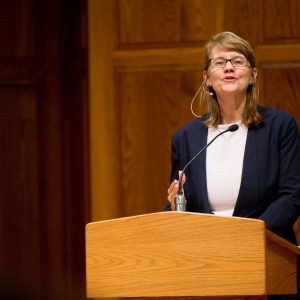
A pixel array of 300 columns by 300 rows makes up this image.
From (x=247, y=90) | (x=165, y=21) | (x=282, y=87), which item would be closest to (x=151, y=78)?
(x=165, y=21)

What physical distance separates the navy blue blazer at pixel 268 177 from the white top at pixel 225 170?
0.08 ft

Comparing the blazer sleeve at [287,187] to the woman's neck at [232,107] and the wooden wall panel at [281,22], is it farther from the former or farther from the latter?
the wooden wall panel at [281,22]

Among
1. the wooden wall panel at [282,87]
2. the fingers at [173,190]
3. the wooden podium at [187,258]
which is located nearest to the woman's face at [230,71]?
the fingers at [173,190]

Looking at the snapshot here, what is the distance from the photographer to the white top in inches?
112

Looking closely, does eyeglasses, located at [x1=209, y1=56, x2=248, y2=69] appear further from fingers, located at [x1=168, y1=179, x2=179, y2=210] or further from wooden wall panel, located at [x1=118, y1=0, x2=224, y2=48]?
wooden wall panel, located at [x1=118, y1=0, x2=224, y2=48]

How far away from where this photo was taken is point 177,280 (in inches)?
89.4

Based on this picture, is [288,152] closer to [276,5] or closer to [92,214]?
[276,5]

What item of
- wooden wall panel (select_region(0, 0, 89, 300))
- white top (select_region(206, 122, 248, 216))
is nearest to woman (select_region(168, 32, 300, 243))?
white top (select_region(206, 122, 248, 216))

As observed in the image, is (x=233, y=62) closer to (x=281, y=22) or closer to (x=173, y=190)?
(x=173, y=190)

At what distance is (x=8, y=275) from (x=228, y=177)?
2.19 metres

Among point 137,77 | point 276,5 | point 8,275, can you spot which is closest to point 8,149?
point 8,275

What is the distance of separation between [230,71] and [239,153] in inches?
11.8

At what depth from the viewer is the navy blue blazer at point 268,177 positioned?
275cm

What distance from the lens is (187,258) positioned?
227cm
